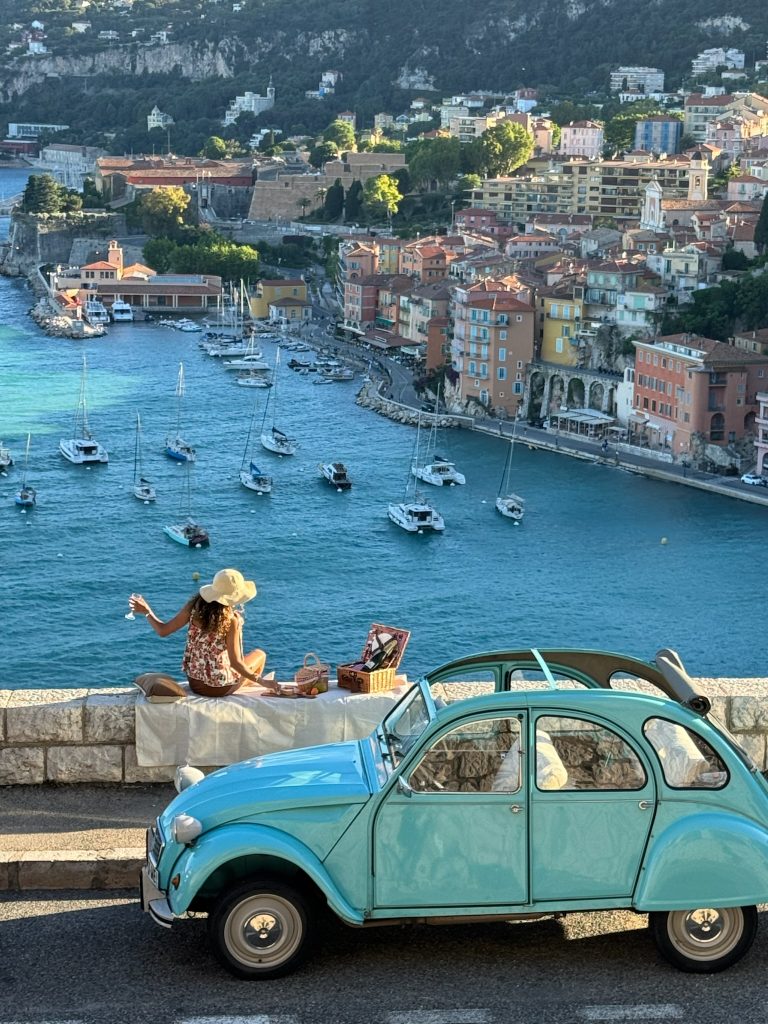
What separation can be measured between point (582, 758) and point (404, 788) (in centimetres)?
30

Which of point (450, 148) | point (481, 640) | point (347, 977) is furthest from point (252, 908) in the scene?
point (450, 148)

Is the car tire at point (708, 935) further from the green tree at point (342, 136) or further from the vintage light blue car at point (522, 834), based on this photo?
the green tree at point (342, 136)

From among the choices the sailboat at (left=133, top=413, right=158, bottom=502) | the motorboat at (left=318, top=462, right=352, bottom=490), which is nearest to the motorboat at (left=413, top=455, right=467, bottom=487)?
the motorboat at (left=318, top=462, right=352, bottom=490)

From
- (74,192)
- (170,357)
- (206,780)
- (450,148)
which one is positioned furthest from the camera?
(74,192)

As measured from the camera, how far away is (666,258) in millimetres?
41250

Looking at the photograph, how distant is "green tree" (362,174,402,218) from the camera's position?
Result: 2377 inches

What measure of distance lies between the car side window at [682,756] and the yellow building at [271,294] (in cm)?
4774

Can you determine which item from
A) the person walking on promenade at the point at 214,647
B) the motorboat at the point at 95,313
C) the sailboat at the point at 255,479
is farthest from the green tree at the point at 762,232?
the person walking on promenade at the point at 214,647

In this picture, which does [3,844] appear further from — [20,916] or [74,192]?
[74,192]

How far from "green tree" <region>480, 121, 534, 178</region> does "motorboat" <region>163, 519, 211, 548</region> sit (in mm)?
36390

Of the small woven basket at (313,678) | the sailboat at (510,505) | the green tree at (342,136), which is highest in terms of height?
the small woven basket at (313,678)

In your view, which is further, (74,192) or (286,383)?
(74,192)

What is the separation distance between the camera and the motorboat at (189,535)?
26609 mm

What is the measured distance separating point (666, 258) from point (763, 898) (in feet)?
128
